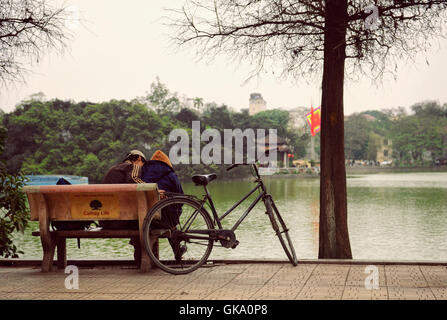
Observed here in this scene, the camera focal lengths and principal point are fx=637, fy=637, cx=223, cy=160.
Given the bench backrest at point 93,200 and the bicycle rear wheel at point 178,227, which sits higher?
the bench backrest at point 93,200

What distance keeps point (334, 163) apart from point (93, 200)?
2927 mm

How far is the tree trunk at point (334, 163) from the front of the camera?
24.0ft

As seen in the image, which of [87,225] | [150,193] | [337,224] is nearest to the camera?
[150,193]

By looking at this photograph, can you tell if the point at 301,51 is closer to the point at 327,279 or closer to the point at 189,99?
the point at 327,279

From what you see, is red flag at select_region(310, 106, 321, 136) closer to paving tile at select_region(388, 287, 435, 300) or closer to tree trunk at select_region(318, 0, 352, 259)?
tree trunk at select_region(318, 0, 352, 259)

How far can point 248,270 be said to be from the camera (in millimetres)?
5805

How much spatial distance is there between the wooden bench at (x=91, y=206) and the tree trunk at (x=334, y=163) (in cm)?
231

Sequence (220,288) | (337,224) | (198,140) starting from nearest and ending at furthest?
(220,288) → (337,224) → (198,140)

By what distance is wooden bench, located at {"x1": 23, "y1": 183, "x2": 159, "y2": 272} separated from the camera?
566 cm

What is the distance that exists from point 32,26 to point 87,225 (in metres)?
3.31

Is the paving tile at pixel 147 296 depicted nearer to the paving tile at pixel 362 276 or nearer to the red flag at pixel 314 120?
the paving tile at pixel 362 276

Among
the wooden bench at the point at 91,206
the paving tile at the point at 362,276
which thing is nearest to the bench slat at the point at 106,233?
the wooden bench at the point at 91,206

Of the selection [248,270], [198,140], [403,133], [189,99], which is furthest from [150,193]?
[403,133]
